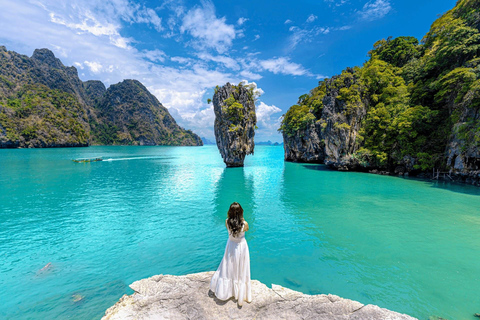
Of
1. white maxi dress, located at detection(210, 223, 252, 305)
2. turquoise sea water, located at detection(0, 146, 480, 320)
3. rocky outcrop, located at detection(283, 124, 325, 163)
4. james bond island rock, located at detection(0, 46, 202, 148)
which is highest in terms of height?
james bond island rock, located at detection(0, 46, 202, 148)

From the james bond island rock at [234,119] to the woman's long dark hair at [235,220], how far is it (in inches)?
1320

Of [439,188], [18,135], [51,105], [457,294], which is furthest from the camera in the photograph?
[51,105]

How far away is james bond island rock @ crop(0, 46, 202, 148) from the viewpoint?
3652 inches

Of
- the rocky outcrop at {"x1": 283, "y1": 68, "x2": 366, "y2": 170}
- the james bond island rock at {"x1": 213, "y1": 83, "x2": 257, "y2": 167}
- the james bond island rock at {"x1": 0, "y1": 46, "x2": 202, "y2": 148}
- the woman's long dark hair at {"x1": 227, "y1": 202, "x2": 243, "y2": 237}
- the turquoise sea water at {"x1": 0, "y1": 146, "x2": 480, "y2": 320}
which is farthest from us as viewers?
the james bond island rock at {"x1": 0, "y1": 46, "x2": 202, "y2": 148}

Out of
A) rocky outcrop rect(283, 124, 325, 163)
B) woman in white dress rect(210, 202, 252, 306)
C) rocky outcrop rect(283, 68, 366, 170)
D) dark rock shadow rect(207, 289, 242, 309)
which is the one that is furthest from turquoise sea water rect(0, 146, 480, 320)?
rocky outcrop rect(283, 124, 325, 163)

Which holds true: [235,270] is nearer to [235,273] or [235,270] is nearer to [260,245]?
[235,273]

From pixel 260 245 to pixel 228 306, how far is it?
6777mm

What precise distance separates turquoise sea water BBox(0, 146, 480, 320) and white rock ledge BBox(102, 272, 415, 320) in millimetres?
3040

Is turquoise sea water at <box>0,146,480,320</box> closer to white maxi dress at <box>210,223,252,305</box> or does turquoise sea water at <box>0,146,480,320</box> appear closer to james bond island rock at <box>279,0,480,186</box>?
white maxi dress at <box>210,223,252,305</box>

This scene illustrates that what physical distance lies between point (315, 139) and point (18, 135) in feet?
417

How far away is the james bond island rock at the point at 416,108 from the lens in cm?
2272

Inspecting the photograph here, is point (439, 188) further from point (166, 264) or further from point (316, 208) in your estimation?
point (166, 264)

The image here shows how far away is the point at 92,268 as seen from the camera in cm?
866

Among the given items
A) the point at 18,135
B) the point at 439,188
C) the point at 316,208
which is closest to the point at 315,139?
the point at 439,188
